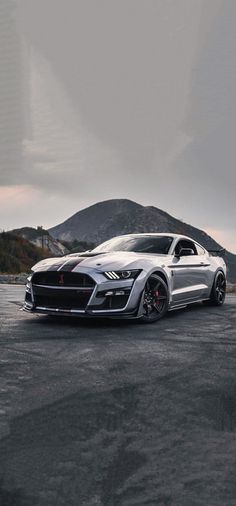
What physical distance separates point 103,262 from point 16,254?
1853 inches

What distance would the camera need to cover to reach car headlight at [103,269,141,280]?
6.46 meters

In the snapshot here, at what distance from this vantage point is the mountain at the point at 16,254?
151ft

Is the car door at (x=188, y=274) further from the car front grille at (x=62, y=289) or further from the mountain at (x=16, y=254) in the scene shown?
the mountain at (x=16, y=254)

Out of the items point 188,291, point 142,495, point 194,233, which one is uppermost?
point 194,233

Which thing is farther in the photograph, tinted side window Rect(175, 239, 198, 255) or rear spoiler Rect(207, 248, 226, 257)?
rear spoiler Rect(207, 248, 226, 257)

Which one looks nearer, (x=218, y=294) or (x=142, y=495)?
(x=142, y=495)

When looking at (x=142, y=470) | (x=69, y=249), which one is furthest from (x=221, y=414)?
(x=69, y=249)

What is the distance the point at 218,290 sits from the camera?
31.2ft

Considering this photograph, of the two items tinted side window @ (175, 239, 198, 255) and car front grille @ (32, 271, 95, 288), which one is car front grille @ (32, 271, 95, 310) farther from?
tinted side window @ (175, 239, 198, 255)

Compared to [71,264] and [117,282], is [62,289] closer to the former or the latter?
[71,264]

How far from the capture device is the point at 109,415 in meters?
3.07

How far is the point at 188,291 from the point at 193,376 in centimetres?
414

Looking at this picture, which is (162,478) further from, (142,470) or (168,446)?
(168,446)

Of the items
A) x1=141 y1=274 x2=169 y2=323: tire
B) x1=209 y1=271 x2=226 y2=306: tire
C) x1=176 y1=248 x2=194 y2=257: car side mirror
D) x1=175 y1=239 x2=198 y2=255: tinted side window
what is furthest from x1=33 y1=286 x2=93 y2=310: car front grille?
x1=209 y1=271 x2=226 y2=306: tire
